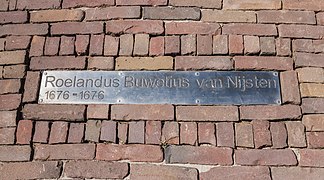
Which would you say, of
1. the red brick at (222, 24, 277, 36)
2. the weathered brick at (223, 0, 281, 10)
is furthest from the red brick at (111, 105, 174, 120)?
the weathered brick at (223, 0, 281, 10)

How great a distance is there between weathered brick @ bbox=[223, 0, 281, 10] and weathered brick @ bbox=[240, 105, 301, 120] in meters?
0.53

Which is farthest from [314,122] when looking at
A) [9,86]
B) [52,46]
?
[9,86]

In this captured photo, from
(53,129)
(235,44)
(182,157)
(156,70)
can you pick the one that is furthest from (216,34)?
(53,129)

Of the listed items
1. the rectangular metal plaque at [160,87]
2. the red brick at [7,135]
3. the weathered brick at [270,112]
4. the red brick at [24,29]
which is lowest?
the red brick at [7,135]

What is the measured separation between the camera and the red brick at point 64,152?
1737 mm

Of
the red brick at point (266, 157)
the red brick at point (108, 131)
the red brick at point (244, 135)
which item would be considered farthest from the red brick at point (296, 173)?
the red brick at point (108, 131)

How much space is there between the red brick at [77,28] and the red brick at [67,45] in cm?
3

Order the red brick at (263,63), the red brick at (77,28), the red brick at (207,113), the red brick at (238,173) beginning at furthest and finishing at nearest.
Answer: the red brick at (77,28) < the red brick at (263,63) < the red brick at (207,113) < the red brick at (238,173)

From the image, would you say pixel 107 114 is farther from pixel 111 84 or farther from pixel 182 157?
pixel 182 157

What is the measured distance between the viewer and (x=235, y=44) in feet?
6.41

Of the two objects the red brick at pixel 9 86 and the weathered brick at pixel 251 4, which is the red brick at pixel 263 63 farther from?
the red brick at pixel 9 86

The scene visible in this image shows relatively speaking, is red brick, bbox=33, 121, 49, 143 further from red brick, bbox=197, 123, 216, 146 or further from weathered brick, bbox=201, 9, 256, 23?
weathered brick, bbox=201, 9, 256, 23

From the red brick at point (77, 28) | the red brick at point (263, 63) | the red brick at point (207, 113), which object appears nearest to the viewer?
the red brick at point (207, 113)

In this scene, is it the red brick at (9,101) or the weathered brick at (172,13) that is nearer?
the red brick at (9,101)
